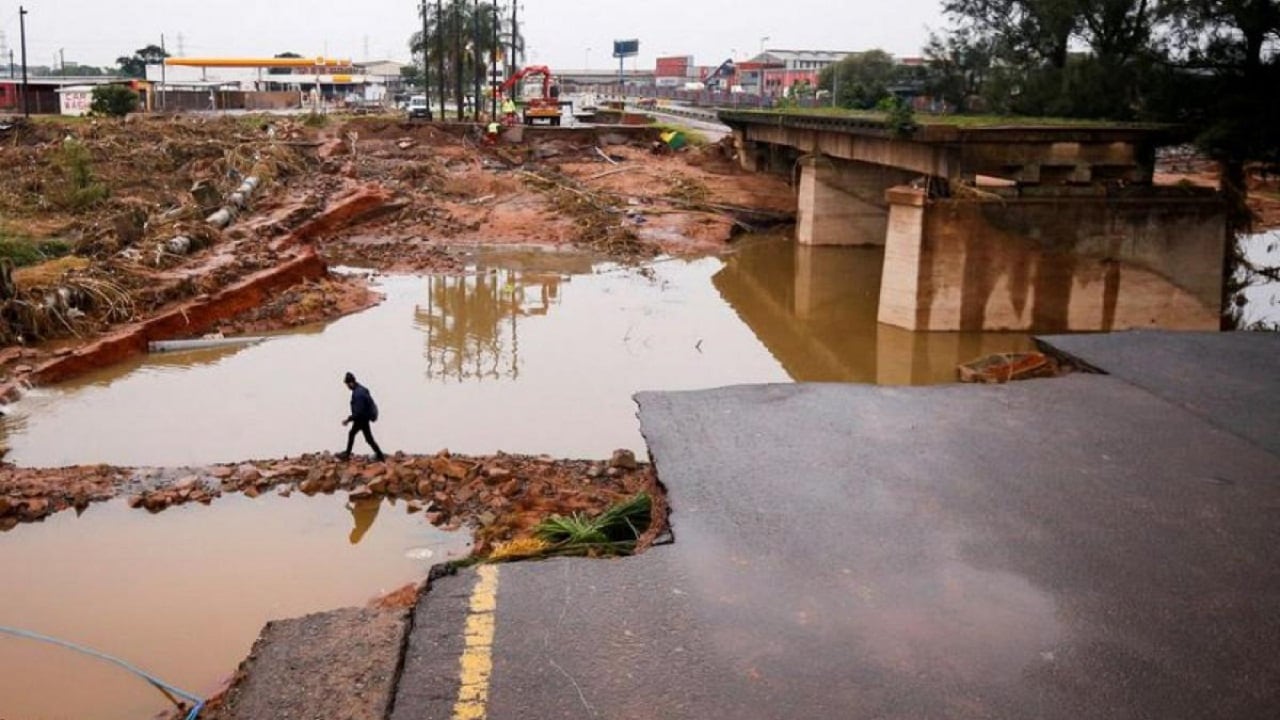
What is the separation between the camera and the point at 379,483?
1183 cm

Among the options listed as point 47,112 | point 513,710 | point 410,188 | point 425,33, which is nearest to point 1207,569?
point 513,710

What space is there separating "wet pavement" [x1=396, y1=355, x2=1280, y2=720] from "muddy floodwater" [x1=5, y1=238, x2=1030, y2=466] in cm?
611

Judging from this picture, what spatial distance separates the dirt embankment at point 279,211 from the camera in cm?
2047

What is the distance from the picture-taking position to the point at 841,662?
5.59 meters

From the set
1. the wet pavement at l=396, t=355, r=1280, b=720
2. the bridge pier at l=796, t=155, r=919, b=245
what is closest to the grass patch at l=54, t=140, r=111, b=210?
the bridge pier at l=796, t=155, r=919, b=245

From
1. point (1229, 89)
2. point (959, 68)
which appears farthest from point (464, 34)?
point (1229, 89)

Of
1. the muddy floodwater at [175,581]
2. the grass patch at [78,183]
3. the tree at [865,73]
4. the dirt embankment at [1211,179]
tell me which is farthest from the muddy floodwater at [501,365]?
the tree at [865,73]

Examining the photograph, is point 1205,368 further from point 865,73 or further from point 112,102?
point 865,73

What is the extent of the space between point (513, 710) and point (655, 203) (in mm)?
36117

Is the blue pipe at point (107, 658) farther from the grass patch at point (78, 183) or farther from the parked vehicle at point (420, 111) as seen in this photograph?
the parked vehicle at point (420, 111)

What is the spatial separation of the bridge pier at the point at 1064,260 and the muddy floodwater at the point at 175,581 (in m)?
14.6

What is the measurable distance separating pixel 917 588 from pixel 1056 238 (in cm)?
1807

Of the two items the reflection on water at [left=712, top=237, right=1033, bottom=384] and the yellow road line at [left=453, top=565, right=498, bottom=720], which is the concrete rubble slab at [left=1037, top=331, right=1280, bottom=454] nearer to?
the yellow road line at [left=453, top=565, right=498, bottom=720]

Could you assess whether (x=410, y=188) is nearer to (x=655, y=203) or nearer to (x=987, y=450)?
(x=655, y=203)
